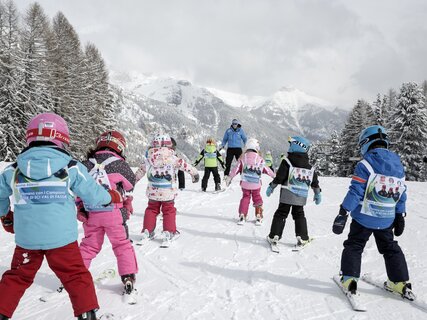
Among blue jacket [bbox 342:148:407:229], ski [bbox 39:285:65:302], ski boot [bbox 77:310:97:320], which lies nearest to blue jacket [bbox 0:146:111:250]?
ski boot [bbox 77:310:97:320]

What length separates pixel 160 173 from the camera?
6535mm

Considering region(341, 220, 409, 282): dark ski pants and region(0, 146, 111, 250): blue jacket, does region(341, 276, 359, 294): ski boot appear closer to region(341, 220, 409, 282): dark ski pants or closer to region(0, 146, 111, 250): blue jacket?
region(341, 220, 409, 282): dark ski pants

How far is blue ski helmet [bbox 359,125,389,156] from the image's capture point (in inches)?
168

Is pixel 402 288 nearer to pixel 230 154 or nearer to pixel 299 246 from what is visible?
pixel 299 246

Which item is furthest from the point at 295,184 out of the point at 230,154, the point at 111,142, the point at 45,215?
the point at 230,154

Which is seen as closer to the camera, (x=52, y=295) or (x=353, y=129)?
(x=52, y=295)

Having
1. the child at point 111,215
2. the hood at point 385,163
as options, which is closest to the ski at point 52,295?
the child at point 111,215

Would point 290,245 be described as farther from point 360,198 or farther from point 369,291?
point 360,198

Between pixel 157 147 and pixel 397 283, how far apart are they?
448 centimetres

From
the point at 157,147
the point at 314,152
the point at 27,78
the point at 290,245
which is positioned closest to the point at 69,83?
the point at 27,78

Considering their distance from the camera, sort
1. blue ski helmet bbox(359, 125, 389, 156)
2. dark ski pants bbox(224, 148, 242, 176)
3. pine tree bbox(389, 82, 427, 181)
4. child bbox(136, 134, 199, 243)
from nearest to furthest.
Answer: blue ski helmet bbox(359, 125, 389, 156)
child bbox(136, 134, 199, 243)
dark ski pants bbox(224, 148, 242, 176)
pine tree bbox(389, 82, 427, 181)

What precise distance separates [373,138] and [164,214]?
3990mm

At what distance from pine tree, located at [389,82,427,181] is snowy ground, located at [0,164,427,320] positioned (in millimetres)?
27140

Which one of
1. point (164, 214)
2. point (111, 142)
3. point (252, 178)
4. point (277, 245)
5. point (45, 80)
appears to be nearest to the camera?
point (111, 142)
